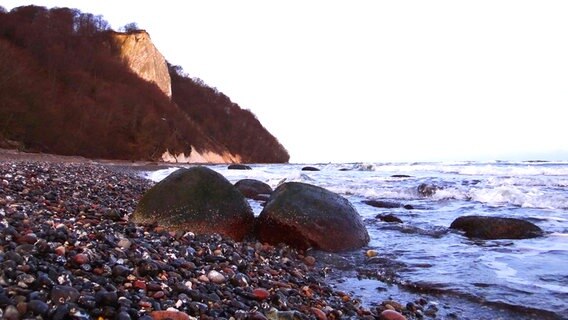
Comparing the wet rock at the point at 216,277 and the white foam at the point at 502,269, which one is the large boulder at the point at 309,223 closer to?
the white foam at the point at 502,269

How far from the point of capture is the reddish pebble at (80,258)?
3.56 metres

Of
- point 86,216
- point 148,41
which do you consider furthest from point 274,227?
point 148,41

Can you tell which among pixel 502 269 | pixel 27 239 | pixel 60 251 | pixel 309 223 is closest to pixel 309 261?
pixel 309 223

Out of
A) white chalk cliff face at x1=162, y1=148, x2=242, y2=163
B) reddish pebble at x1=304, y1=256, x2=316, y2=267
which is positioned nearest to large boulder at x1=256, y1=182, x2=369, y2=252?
reddish pebble at x1=304, y1=256, x2=316, y2=267

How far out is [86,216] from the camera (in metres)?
6.42

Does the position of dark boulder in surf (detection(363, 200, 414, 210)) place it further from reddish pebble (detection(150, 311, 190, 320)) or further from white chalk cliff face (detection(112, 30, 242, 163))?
white chalk cliff face (detection(112, 30, 242, 163))

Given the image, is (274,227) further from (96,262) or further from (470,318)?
(96,262)

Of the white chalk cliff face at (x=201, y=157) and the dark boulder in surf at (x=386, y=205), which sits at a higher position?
the white chalk cliff face at (x=201, y=157)

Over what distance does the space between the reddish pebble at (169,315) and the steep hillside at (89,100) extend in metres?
30.2

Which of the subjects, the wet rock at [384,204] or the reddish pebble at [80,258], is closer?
the reddish pebble at [80,258]

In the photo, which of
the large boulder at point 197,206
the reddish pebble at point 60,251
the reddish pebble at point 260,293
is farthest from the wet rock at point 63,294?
the large boulder at point 197,206

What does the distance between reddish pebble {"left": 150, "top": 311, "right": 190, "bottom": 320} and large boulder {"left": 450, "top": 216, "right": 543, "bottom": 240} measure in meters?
7.26

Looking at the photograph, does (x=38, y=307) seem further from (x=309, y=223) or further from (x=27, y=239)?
(x=309, y=223)

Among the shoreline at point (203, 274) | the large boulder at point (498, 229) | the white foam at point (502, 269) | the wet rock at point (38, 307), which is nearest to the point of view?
the wet rock at point (38, 307)
